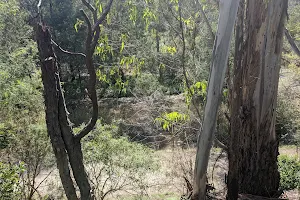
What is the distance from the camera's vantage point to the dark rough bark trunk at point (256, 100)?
8.23ft

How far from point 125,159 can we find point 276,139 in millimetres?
3189

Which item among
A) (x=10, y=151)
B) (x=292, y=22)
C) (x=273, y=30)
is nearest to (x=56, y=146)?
(x=273, y=30)

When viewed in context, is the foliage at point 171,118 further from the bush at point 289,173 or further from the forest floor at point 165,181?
the bush at point 289,173

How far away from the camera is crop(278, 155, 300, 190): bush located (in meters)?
6.04

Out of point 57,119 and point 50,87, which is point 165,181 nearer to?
point 57,119

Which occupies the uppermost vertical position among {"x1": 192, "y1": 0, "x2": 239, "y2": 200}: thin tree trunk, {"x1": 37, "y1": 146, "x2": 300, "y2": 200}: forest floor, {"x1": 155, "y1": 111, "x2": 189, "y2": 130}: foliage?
{"x1": 192, "y1": 0, "x2": 239, "y2": 200}: thin tree trunk

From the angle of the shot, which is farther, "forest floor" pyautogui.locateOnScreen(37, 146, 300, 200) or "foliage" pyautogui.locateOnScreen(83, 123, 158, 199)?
"forest floor" pyautogui.locateOnScreen(37, 146, 300, 200)

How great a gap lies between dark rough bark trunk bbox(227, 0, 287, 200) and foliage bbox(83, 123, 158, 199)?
293cm

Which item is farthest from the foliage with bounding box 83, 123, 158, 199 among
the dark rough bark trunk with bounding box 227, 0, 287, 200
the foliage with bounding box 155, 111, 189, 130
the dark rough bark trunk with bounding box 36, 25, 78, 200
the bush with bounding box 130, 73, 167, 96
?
the bush with bounding box 130, 73, 167, 96

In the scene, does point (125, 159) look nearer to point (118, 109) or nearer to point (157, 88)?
point (157, 88)

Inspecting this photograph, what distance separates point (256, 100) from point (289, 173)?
5115mm

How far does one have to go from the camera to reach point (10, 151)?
569 centimetres

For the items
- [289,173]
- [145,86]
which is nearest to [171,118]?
[289,173]

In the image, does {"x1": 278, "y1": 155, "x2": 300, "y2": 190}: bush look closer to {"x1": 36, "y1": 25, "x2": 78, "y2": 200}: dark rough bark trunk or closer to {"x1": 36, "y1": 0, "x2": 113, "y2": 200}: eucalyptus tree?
{"x1": 36, "y1": 0, "x2": 113, "y2": 200}: eucalyptus tree
